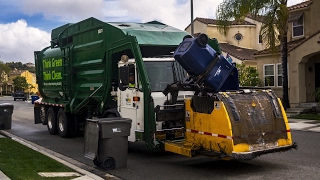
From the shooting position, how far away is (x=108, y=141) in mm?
9031

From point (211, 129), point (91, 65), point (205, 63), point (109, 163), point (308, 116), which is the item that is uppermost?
point (91, 65)

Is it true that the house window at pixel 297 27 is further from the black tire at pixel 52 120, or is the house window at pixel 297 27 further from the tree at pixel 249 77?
the black tire at pixel 52 120

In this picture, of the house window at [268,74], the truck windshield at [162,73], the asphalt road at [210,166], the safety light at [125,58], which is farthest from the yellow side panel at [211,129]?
the house window at [268,74]

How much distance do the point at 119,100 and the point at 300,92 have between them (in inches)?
592

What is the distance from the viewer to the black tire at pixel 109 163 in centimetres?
911

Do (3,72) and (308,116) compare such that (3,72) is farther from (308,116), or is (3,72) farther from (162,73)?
(162,73)

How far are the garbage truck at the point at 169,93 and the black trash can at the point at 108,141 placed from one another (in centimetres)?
80

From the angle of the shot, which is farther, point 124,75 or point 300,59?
point 300,59

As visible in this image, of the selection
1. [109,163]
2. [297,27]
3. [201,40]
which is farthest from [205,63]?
[297,27]

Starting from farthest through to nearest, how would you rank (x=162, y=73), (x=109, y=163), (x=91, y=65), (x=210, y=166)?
(x=91, y=65)
(x=162, y=73)
(x=210, y=166)
(x=109, y=163)

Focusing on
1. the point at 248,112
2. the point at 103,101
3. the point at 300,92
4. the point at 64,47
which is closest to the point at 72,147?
the point at 103,101

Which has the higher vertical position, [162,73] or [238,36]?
[238,36]

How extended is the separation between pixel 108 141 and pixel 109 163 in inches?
20.0

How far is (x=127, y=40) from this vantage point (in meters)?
10.4
